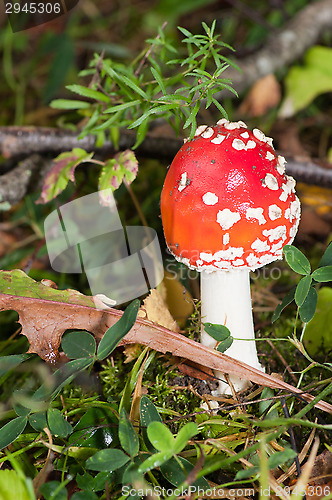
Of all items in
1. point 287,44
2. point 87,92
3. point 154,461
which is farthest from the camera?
point 287,44

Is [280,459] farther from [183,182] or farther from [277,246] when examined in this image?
[183,182]

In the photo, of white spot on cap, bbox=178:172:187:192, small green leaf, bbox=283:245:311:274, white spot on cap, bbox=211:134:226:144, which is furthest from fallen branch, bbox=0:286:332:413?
white spot on cap, bbox=211:134:226:144

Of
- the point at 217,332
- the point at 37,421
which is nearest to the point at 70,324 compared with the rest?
the point at 37,421
